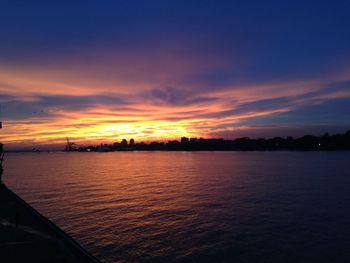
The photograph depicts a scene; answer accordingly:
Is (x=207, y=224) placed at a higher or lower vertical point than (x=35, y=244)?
lower

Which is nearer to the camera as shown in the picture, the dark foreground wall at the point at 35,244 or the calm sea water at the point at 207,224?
the dark foreground wall at the point at 35,244

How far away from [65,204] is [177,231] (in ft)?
73.8

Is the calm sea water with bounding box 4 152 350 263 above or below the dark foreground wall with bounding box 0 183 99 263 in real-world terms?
below

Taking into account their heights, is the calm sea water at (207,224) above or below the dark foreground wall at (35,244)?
below

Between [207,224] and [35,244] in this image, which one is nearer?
[35,244]

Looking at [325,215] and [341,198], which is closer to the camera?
[325,215]

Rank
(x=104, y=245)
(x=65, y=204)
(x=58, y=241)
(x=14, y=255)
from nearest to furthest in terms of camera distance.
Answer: (x=14, y=255)
(x=58, y=241)
(x=104, y=245)
(x=65, y=204)

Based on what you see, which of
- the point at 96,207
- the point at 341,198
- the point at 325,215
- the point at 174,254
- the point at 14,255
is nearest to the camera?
the point at 14,255

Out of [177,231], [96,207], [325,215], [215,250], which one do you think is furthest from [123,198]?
[325,215]

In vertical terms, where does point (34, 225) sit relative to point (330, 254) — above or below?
above

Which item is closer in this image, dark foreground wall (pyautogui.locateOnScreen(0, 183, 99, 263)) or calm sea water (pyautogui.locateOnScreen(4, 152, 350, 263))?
dark foreground wall (pyautogui.locateOnScreen(0, 183, 99, 263))

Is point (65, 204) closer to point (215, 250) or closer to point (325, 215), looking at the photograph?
point (215, 250)

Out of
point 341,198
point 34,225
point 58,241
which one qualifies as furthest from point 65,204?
point 341,198

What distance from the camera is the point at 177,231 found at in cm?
2847
